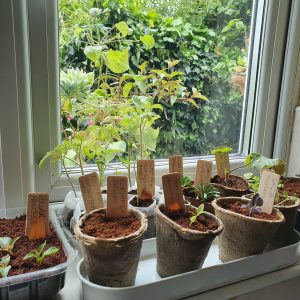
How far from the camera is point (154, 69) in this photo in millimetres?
1062

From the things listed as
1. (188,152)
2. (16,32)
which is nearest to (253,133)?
(188,152)

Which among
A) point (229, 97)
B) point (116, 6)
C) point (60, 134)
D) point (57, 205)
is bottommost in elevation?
point (57, 205)

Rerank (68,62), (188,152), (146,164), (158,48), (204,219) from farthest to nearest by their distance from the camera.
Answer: (188,152) → (158,48) → (68,62) → (146,164) → (204,219)

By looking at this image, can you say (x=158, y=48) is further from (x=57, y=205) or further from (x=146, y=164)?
(x=57, y=205)

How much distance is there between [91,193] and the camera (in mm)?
764

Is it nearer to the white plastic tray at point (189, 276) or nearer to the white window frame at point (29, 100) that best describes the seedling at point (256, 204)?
the white plastic tray at point (189, 276)

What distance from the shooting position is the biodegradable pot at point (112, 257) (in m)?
0.59

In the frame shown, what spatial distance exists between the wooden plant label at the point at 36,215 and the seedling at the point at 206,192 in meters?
0.44

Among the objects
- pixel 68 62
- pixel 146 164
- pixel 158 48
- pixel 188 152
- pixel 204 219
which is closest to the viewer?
pixel 204 219

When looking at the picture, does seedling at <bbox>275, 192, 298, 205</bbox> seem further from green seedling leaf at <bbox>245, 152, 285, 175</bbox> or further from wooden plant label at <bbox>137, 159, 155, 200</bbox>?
wooden plant label at <bbox>137, 159, 155, 200</bbox>

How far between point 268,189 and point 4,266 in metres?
0.64

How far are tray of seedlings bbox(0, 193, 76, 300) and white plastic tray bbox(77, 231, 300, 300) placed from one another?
0.06 metres

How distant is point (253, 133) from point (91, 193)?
805 mm

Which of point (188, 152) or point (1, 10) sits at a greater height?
point (1, 10)
